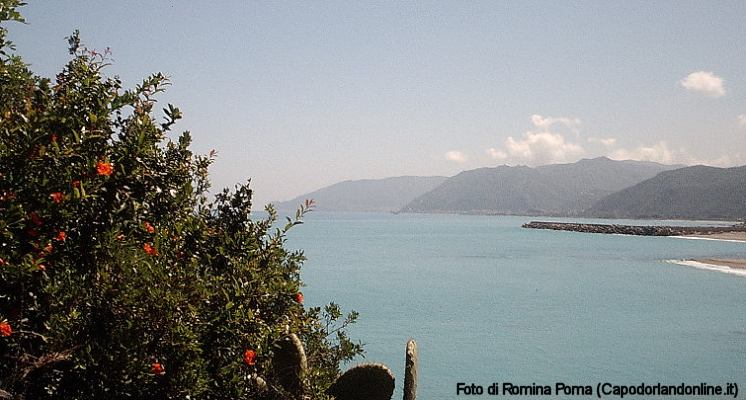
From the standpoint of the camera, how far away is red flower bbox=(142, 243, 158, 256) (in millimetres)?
4323

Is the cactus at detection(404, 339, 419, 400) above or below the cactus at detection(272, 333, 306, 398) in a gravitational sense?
below

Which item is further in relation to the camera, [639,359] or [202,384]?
[639,359]

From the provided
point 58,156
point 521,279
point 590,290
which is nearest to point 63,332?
point 58,156

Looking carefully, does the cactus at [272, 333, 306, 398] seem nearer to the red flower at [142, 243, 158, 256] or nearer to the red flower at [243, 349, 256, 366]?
the red flower at [243, 349, 256, 366]

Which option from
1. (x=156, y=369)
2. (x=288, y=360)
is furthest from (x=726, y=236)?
(x=156, y=369)

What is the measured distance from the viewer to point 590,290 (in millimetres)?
42656

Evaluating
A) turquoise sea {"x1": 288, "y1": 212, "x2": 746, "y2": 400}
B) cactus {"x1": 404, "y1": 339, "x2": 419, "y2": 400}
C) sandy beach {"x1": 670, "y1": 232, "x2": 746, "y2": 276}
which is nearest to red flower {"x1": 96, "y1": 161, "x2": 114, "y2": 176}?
cactus {"x1": 404, "y1": 339, "x2": 419, "y2": 400}

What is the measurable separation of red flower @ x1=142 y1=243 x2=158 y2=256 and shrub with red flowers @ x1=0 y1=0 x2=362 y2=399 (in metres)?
0.02

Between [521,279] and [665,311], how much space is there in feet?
54.8

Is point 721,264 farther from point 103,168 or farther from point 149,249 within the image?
point 103,168

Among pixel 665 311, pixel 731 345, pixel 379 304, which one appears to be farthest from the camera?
pixel 379 304

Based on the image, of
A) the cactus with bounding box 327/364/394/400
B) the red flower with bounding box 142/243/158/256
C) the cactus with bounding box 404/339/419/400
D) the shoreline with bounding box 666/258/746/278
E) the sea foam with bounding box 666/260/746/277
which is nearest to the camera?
the red flower with bounding box 142/243/158/256

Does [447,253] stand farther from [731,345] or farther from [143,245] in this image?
[143,245]

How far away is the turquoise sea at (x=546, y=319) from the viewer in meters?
22.4
